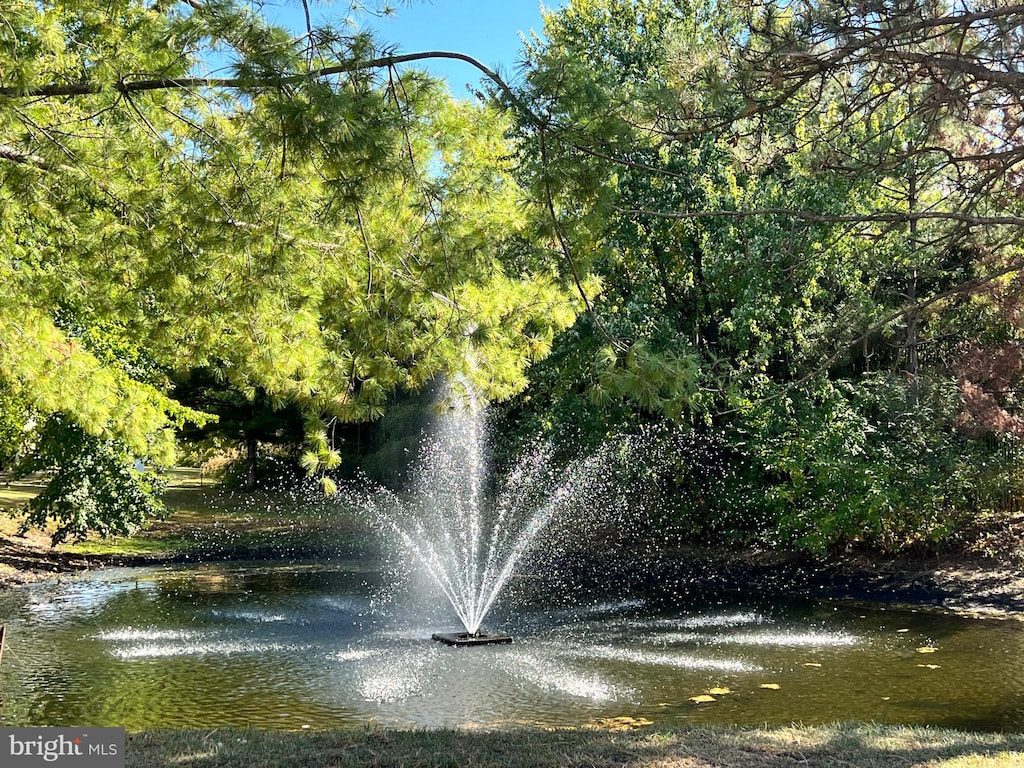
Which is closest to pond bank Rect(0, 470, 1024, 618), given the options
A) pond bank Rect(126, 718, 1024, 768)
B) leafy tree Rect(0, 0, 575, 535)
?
pond bank Rect(126, 718, 1024, 768)

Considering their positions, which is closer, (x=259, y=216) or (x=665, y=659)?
(x=259, y=216)

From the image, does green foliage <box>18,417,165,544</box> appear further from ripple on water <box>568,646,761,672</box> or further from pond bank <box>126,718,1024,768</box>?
pond bank <box>126,718,1024,768</box>

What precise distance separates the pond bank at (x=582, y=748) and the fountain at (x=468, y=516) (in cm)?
293

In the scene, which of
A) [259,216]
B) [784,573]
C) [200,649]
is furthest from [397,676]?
[784,573]

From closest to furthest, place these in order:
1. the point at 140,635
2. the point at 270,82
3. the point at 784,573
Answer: the point at 270,82 → the point at 140,635 → the point at 784,573

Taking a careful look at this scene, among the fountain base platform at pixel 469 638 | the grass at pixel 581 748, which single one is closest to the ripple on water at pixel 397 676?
the fountain base platform at pixel 469 638

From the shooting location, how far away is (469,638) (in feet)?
28.8

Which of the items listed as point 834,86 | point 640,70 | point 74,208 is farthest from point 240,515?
point 834,86

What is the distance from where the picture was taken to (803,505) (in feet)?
44.2

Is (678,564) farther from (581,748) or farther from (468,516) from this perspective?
(581,748)

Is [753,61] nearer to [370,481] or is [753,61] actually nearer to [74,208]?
[74,208]

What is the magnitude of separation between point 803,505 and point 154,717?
31.7 feet

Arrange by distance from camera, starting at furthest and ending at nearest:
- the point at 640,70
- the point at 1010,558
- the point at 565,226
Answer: the point at 640,70, the point at 1010,558, the point at 565,226

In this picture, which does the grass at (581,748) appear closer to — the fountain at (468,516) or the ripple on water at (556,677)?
the ripple on water at (556,677)
